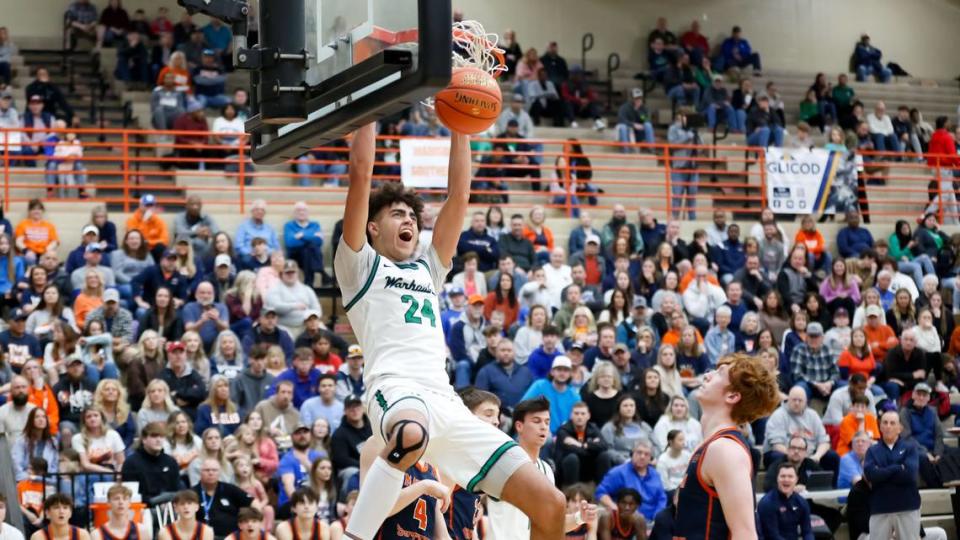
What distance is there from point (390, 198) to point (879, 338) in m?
12.3

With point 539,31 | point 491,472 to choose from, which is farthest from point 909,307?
point 491,472

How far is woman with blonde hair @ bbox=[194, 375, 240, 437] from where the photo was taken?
13688mm

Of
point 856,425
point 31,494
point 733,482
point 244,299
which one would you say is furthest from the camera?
point 244,299

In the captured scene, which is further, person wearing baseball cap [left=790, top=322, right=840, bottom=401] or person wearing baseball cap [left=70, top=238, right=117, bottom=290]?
person wearing baseball cap [left=790, top=322, right=840, bottom=401]

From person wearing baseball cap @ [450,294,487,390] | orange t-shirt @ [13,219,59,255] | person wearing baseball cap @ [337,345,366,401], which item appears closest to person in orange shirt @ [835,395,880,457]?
person wearing baseball cap @ [450,294,487,390]

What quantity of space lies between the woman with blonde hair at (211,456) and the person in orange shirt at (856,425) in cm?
683

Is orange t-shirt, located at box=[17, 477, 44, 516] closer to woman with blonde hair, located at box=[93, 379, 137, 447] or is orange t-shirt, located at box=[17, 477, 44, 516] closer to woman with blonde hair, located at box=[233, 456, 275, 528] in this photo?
woman with blonde hair, located at box=[93, 379, 137, 447]

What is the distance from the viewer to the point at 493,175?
21.7 metres

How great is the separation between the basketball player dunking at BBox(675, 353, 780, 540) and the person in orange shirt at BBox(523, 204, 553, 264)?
486 inches

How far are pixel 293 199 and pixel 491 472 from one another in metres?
13.9

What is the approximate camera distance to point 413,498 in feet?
23.4

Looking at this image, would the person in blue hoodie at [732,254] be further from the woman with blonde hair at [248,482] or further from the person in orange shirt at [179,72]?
the woman with blonde hair at [248,482]

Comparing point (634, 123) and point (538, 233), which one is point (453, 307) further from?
point (634, 123)

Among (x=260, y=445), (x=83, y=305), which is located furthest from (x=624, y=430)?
(x=83, y=305)
